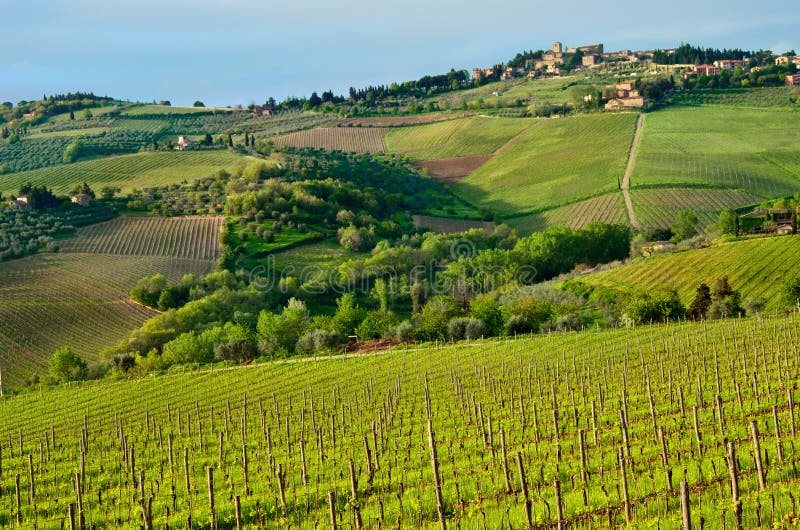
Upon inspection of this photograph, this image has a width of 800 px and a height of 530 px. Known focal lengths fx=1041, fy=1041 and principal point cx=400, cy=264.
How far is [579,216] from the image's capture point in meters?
108

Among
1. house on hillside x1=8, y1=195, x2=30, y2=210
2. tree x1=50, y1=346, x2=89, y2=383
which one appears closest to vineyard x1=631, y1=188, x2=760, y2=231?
tree x1=50, y1=346, x2=89, y2=383

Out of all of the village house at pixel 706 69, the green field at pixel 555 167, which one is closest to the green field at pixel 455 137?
the green field at pixel 555 167

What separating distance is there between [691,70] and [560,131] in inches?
2231

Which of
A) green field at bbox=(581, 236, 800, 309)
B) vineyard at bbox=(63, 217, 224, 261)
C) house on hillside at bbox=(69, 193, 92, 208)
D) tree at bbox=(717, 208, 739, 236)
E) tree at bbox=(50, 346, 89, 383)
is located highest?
house on hillside at bbox=(69, 193, 92, 208)

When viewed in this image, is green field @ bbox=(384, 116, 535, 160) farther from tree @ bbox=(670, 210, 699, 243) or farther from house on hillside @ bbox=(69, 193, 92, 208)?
house on hillside @ bbox=(69, 193, 92, 208)

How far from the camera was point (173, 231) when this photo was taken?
4080 inches

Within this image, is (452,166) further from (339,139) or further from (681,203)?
(681,203)

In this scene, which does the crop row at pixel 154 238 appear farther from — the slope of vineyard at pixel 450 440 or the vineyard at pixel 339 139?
the vineyard at pixel 339 139

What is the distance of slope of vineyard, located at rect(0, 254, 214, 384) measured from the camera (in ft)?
227

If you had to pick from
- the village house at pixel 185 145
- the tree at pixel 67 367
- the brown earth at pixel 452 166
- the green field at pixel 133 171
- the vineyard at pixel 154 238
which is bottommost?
the tree at pixel 67 367

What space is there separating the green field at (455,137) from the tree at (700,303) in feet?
282

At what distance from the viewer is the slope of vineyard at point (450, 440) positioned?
2005 centimetres

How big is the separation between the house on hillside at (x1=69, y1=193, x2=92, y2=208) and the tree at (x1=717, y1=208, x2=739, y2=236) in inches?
2551

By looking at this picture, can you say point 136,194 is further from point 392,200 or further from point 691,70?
point 691,70
